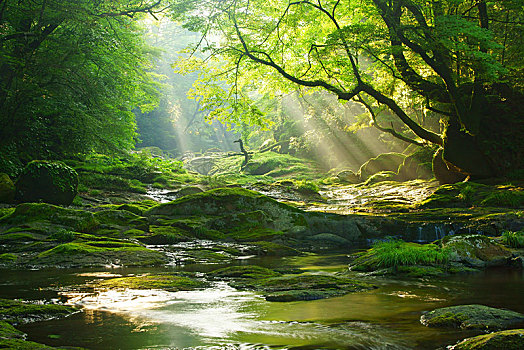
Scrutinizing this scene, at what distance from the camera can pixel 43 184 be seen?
13289mm

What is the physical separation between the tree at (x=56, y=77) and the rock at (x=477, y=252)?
1184 centimetres

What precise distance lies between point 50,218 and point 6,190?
412 cm

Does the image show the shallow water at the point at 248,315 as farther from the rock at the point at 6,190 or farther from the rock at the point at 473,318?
the rock at the point at 6,190

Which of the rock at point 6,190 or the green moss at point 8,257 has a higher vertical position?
the rock at point 6,190

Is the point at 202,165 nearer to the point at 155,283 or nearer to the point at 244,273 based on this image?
the point at 244,273

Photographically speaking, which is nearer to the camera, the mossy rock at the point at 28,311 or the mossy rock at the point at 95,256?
the mossy rock at the point at 28,311

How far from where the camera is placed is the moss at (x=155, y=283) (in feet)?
18.5

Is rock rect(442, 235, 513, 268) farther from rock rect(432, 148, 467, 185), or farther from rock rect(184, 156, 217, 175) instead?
rock rect(184, 156, 217, 175)

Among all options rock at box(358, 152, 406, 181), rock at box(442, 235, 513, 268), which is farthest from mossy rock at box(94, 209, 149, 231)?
rock at box(358, 152, 406, 181)

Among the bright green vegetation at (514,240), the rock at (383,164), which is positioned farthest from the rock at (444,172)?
the bright green vegetation at (514,240)

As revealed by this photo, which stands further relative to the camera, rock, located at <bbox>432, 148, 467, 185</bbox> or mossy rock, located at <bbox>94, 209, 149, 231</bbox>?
rock, located at <bbox>432, 148, 467, 185</bbox>

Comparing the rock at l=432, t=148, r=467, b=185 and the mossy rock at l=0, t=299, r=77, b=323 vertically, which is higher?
the mossy rock at l=0, t=299, r=77, b=323

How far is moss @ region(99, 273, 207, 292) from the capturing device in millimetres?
5645

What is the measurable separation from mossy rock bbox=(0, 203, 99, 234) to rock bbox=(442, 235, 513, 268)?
333 inches
